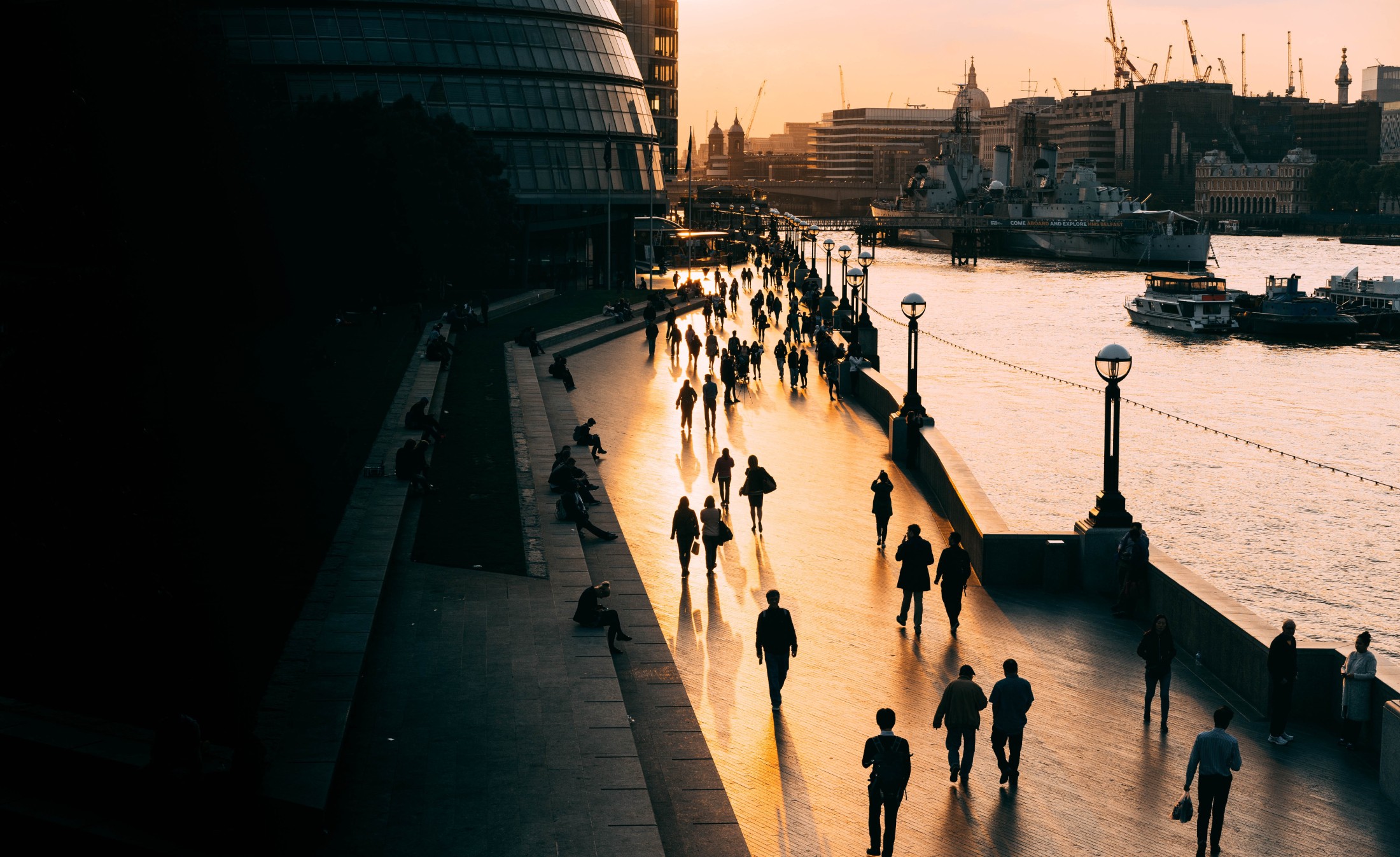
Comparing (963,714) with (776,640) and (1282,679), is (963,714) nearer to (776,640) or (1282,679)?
(776,640)

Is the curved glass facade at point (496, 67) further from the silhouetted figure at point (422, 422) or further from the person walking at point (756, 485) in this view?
the person walking at point (756, 485)

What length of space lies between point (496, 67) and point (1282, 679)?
64437 millimetres

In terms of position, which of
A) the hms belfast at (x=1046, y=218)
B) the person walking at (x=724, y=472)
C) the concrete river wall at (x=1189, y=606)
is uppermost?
→ the hms belfast at (x=1046, y=218)

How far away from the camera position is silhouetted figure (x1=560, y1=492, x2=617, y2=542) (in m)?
20.9

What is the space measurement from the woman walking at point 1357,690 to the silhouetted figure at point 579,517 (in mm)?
10466

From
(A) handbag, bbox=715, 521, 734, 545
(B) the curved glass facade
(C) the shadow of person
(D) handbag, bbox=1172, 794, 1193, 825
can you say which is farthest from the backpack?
(B) the curved glass facade

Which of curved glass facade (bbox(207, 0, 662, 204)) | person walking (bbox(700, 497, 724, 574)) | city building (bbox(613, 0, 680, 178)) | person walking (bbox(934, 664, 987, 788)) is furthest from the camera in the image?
city building (bbox(613, 0, 680, 178))

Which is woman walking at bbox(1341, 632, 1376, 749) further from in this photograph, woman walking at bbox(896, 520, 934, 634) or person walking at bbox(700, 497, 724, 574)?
person walking at bbox(700, 497, 724, 574)

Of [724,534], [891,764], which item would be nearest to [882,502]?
[724,534]

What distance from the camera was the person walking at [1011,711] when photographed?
12.5 m

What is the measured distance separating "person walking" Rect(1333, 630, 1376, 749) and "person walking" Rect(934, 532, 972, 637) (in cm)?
433

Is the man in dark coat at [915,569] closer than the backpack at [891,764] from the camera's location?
No

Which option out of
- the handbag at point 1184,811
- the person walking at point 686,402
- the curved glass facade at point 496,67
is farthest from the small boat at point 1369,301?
the handbag at point 1184,811

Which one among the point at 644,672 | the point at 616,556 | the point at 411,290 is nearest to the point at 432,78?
the point at 411,290
